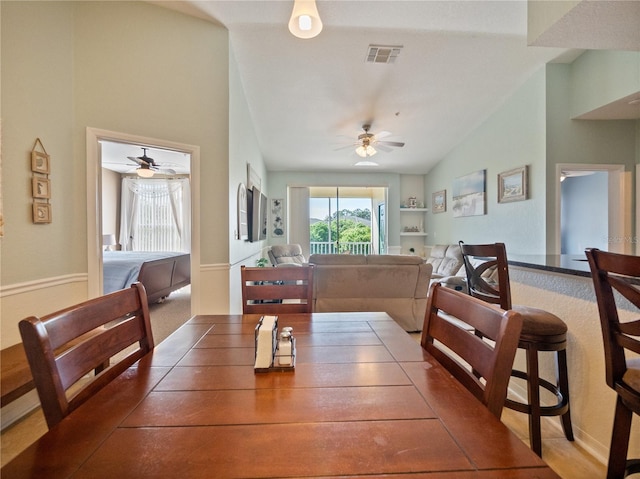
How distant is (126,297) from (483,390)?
1.23 metres

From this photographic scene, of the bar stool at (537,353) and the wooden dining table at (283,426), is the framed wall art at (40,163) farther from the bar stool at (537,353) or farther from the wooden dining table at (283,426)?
the bar stool at (537,353)

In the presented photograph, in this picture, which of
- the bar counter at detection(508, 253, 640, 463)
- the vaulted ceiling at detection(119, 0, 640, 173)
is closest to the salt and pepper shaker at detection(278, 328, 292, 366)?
the bar counter at detection(508, 253, 640, 463)

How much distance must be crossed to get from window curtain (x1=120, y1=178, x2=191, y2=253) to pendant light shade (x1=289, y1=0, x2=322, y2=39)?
626 cm

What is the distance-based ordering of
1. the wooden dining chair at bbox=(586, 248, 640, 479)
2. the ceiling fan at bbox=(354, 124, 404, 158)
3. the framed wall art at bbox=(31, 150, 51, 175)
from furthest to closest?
1. the ceiling fan at bbox=(354, 124, 404, 158)
2. the framed wall art at bbox=(31, 150, 51, 175)
3. the wooden dining chair at bbox=(586, 248, 640, 479)

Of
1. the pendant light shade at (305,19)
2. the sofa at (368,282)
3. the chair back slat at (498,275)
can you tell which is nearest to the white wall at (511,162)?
the sofa at (368,282)

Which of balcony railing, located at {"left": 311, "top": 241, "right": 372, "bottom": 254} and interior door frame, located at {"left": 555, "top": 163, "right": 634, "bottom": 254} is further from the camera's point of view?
balcony railing, located at {"left": 311, "top": 241, "right": 372, "bottom": 254}

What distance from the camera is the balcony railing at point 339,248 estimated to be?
8094 mm

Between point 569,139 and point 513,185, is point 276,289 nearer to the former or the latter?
point 513,185

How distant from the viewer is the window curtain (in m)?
7.51

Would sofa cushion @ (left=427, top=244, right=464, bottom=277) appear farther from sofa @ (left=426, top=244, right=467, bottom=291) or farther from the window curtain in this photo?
the window curtain

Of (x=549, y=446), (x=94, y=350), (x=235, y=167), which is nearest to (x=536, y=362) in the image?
(x=549, y=446)

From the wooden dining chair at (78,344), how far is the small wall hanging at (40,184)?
5.93ft

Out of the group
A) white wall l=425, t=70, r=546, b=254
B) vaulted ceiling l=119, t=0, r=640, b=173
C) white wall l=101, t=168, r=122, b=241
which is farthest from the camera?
white wall l=101, t=168, r=122, b=241

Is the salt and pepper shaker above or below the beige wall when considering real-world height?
below
